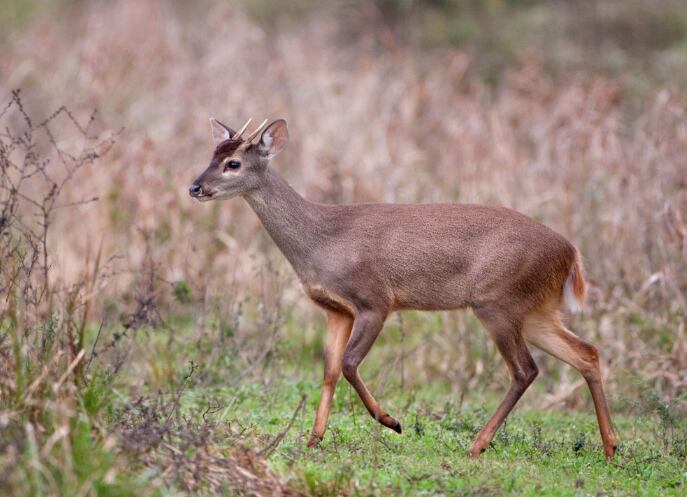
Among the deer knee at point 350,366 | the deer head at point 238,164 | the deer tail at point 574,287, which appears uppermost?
the deer head at point 238,164

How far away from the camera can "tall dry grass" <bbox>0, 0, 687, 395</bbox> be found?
383 inches

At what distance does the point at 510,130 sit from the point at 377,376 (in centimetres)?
521

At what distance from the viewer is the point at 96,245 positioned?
1108 cm

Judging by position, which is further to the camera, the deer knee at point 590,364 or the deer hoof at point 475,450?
the deer knee at point 590,364

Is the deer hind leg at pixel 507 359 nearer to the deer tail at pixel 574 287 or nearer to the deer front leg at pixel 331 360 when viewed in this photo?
the deer tail at pixel 574 287

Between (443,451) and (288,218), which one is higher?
(288,218)

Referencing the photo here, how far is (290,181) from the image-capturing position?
12156 mm

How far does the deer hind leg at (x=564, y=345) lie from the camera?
7.12 m

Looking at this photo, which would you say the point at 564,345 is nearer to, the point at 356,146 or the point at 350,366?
the point at 350,366

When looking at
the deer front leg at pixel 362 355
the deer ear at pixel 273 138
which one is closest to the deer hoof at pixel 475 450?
the deer front leg at pixel 362 355

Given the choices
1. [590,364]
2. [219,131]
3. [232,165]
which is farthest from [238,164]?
[590,364]

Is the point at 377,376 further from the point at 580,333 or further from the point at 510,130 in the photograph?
the point at 510,130

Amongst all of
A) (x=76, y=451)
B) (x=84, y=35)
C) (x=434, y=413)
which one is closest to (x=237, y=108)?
(x=84, y=35)

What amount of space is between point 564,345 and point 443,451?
1.11 m
